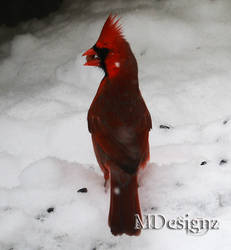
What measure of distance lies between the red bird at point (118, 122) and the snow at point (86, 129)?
18 cm

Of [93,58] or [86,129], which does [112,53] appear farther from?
[86,129]

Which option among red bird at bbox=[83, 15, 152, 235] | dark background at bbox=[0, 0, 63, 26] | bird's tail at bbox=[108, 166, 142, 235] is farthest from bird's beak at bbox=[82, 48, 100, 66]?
dark background at bbox=[0, 0, 63, 26]

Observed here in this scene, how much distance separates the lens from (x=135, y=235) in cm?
204

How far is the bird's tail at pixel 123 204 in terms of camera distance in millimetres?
2062

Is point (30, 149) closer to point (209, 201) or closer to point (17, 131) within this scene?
point (17, 131)

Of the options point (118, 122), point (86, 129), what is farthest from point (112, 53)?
point (86, 129)

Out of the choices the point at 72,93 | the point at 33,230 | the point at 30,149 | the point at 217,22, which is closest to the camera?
the point at 33,230

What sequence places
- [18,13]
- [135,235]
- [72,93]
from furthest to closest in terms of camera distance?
[18,13] → [72,93] → [135,235]

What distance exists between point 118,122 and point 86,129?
71 cm

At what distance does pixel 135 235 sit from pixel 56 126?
48.1 inches

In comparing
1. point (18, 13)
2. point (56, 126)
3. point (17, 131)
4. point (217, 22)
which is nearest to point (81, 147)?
point (56, 126)

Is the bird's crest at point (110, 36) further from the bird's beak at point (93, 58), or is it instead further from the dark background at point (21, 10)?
the dark background at point (21, 10)

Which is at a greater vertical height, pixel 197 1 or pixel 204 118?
pixel 197 1

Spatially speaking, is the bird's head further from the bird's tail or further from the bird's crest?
the bird's tail
